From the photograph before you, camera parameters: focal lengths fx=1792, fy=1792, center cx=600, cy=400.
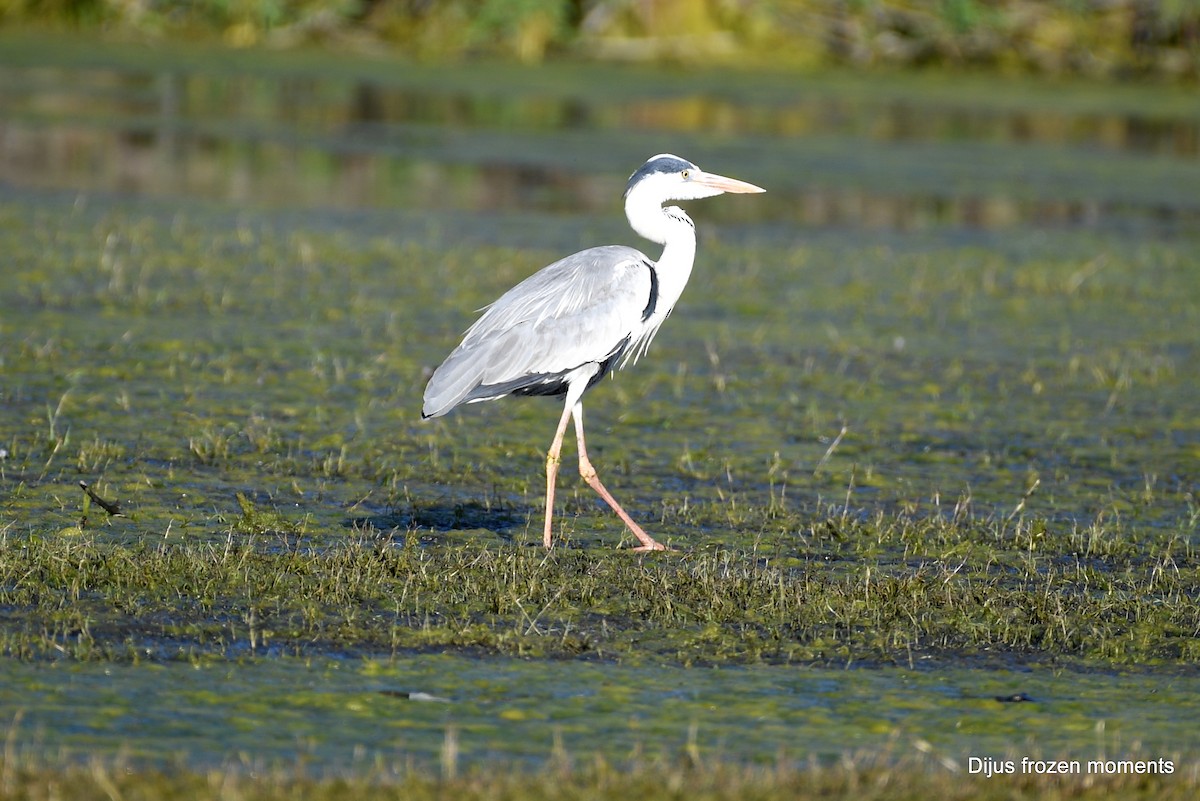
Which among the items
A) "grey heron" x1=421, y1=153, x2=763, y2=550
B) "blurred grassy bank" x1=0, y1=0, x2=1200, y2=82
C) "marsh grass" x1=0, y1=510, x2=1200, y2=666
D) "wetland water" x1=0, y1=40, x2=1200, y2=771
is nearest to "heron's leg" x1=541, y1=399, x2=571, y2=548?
"grey heron" x1=421, y1=153, x2=763, y2=550

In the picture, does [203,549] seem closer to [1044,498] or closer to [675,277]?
[675,277]

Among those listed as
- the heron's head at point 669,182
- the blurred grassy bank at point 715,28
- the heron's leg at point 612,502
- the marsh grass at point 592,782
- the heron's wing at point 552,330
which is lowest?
the marsh grass at point 592,782

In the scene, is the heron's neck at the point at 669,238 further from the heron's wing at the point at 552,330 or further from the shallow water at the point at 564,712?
the shallow water at the point at 564,712

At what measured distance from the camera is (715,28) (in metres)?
32.9

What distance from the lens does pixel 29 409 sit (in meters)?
9.46

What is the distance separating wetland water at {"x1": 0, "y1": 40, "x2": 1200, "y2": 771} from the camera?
5609mm

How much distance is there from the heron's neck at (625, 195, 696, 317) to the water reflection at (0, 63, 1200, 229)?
9683 mm

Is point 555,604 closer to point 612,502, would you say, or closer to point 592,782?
point 612,502

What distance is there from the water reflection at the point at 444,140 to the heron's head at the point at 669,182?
9.64 metres

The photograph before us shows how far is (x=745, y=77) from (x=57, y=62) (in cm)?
1116

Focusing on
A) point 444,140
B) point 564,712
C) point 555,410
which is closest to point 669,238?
point 555,410

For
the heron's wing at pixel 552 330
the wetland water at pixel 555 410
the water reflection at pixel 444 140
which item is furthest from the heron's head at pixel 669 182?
the water reflection at pixel 444 140

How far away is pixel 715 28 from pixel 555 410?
23.3 m

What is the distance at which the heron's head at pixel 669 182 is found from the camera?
8219 millimetres
